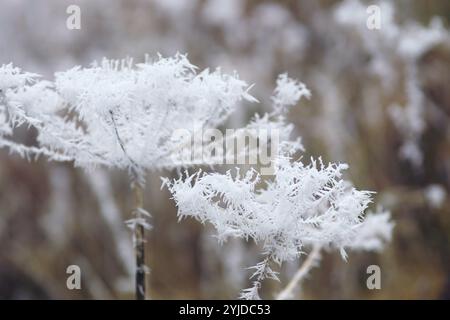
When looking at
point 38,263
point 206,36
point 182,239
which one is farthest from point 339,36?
point 38,263

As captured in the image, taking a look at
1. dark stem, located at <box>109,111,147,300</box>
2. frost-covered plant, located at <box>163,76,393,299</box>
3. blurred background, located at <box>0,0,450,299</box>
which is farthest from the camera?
blurred background, located at <box>0,0,450,299</box>

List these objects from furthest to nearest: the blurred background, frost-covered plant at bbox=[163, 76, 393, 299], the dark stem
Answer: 1. the blurred background
2. the dark stem
3. frost-covered plant at bbox=[163, 76, 393, 299]

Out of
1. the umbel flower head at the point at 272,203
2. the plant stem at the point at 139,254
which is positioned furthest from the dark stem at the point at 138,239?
the umbel flower head at the point at 272,203

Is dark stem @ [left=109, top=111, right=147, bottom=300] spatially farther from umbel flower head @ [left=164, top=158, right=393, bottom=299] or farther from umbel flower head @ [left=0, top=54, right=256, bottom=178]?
umbel flower head @ [left=164, top=158, right=393, bottom=299]

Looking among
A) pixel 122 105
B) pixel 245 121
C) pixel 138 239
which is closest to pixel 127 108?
pixel 122 105

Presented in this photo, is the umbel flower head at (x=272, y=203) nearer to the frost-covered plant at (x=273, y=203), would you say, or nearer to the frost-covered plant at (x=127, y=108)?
the frost-covered plant at (x=273, y=203)

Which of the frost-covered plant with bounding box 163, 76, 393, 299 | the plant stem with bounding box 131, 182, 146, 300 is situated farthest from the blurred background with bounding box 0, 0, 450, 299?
the frost-covered plant with bounding box 163, 76, 393, 299
